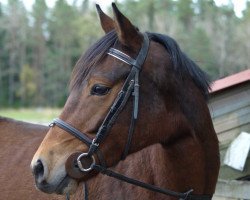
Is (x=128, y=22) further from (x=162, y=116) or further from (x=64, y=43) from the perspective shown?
(x=64, y=43)

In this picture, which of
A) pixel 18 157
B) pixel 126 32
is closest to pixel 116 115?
pixel 126 32

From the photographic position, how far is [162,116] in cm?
292

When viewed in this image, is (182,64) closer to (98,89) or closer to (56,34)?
(98,89)

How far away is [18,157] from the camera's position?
407 centimetres

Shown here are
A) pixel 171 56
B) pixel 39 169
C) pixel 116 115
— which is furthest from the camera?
pixel 171 56

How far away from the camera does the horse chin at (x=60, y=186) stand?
8.73ft

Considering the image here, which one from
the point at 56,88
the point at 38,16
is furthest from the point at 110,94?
the point at 38,16

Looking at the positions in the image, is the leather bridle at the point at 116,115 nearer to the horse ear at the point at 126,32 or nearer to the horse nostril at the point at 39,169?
the horse ear at the point at 126,32

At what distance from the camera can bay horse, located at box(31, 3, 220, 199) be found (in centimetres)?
272

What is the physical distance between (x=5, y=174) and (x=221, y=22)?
158 feet

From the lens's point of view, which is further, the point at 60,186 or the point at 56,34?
the point at 56,34

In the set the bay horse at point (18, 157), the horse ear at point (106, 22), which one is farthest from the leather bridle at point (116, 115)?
the bay horse at point (18, 157)

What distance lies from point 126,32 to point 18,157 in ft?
5.90

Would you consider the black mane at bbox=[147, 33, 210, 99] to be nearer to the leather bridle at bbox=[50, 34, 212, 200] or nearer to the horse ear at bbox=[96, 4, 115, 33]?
the leather bridle at bbox=[50, 34, 212, 200]
